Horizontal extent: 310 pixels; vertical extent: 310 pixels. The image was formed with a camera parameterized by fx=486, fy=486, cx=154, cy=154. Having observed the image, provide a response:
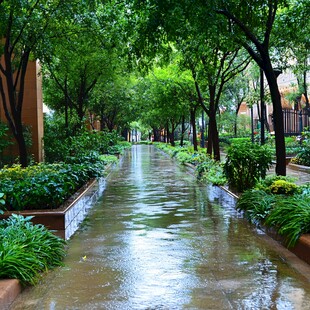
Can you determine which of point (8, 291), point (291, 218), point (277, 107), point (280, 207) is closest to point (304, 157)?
point (277, 107)

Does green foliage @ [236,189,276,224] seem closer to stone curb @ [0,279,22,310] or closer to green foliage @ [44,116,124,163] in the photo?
stone curb @ [0,279,22,310]

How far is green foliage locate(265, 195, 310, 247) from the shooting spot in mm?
7293

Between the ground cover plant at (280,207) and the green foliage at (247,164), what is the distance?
101cm

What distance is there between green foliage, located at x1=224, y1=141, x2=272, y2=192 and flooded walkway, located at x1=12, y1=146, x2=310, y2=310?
6.75ft

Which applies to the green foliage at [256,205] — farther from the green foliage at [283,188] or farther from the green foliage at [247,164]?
the green foliage at [247,164]

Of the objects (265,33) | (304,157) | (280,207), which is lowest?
(280,207)

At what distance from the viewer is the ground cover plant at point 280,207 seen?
743 cm

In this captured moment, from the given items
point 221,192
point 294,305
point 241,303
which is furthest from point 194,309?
point 221,192

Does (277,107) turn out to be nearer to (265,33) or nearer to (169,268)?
(265,33)

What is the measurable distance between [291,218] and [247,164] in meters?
5.22

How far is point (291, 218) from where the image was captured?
7.80m

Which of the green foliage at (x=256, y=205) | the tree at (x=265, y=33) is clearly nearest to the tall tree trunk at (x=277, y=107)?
the tree at (x=265, y=33)

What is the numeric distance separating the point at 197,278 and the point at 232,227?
3451mm

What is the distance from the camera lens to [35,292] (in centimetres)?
558
